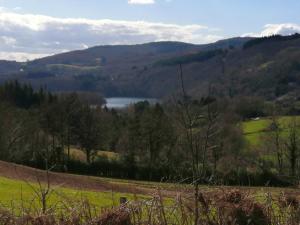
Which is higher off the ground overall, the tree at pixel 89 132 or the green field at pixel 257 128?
the tree at pixel 89 132

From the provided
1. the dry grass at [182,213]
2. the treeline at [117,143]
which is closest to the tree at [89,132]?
the treeline at [117,143]

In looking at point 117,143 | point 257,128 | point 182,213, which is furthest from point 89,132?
point 182,213

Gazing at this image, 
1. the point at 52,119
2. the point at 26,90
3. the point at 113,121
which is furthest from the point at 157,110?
the point at 26,90

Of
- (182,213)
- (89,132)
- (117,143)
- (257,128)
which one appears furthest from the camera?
(257,128)

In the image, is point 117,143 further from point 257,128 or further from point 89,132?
point 257,128

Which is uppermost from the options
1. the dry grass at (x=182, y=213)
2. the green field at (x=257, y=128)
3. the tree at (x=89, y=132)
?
the dry grass at (x=182, y=213)

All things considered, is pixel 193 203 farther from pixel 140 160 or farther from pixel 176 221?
pixel 140 160

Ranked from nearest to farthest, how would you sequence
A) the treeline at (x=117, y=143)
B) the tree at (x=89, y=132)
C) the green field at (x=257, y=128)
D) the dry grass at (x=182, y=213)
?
the dry grass at (x=182, y=213), the treeline at (x=117, y=143), the tree at (x=89, y=132), the green field at (x=257, y=128)

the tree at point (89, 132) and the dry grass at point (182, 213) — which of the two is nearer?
the dry grass at point (182, 213)

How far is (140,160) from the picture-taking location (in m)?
58.0

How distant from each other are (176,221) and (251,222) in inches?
31.3

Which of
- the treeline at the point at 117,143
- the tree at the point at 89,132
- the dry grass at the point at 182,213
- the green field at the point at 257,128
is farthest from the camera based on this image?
the green field at the point at 257,128

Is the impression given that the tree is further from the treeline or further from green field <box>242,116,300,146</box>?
green field <box>242,116,300,146</box>

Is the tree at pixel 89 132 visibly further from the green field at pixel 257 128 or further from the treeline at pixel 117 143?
the green field at pixel 257 128
